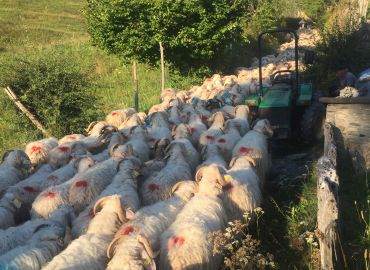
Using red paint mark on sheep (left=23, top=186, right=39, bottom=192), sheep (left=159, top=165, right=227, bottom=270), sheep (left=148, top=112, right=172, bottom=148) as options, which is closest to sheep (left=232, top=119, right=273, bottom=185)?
sheep (left=148, top=112, right=172, bottom=148)

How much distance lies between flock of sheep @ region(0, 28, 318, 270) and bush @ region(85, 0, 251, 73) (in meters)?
8.57

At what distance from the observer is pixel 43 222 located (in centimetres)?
653

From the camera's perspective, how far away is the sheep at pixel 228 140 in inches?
391

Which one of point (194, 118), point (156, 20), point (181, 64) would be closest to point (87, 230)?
point (194, 118)

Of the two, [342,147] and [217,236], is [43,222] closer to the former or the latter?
[217,236]

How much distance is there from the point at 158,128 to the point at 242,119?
1.81m

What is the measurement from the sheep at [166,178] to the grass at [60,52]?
6487 mm

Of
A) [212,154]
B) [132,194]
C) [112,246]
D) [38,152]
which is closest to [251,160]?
[212,154]

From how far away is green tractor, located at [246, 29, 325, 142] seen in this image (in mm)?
11461

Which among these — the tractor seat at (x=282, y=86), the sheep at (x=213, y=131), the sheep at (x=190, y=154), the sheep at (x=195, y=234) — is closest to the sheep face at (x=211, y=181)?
the sheep at (x=195, y=234)

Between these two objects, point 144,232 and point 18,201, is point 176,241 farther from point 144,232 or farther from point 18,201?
point 18,201

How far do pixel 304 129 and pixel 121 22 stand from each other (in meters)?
11.4

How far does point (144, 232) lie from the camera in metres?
6.00

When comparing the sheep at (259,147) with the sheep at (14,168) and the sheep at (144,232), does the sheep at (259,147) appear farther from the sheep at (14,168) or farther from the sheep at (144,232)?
the sheep at (14,168)
